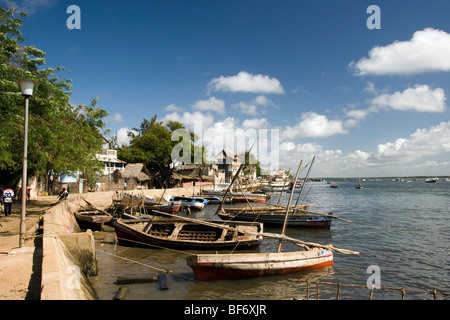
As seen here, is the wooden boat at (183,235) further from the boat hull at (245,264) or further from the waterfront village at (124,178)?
the waterfront village at (124,178)

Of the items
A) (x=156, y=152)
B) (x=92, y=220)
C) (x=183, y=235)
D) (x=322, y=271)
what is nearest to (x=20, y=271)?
(x=183, y=235)

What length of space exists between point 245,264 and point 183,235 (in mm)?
5818

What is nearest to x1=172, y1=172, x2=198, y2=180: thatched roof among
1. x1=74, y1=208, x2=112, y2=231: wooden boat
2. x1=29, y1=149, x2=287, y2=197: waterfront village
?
x1=29, y1=149, x2=287, y2=197: waterfront village

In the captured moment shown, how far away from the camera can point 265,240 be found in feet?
61.3

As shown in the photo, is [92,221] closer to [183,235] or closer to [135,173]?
[183,235]

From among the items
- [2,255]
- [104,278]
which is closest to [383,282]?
[104,278]

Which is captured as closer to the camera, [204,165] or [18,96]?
[18,96]

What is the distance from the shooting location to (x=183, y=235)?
1549 centimetres

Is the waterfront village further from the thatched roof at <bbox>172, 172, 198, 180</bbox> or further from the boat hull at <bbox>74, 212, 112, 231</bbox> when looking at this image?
the boat hull at <bbox>74, 212, 112, 231</bbox>

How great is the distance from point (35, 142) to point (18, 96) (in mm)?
2743

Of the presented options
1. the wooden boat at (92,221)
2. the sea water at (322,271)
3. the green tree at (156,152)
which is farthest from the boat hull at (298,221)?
the green tree at (156,152)

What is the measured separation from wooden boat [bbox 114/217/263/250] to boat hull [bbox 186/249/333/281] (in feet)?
8.03

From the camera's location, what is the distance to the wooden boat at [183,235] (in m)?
14.1

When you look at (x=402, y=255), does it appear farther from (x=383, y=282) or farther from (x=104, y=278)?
(x=104, y=278)
